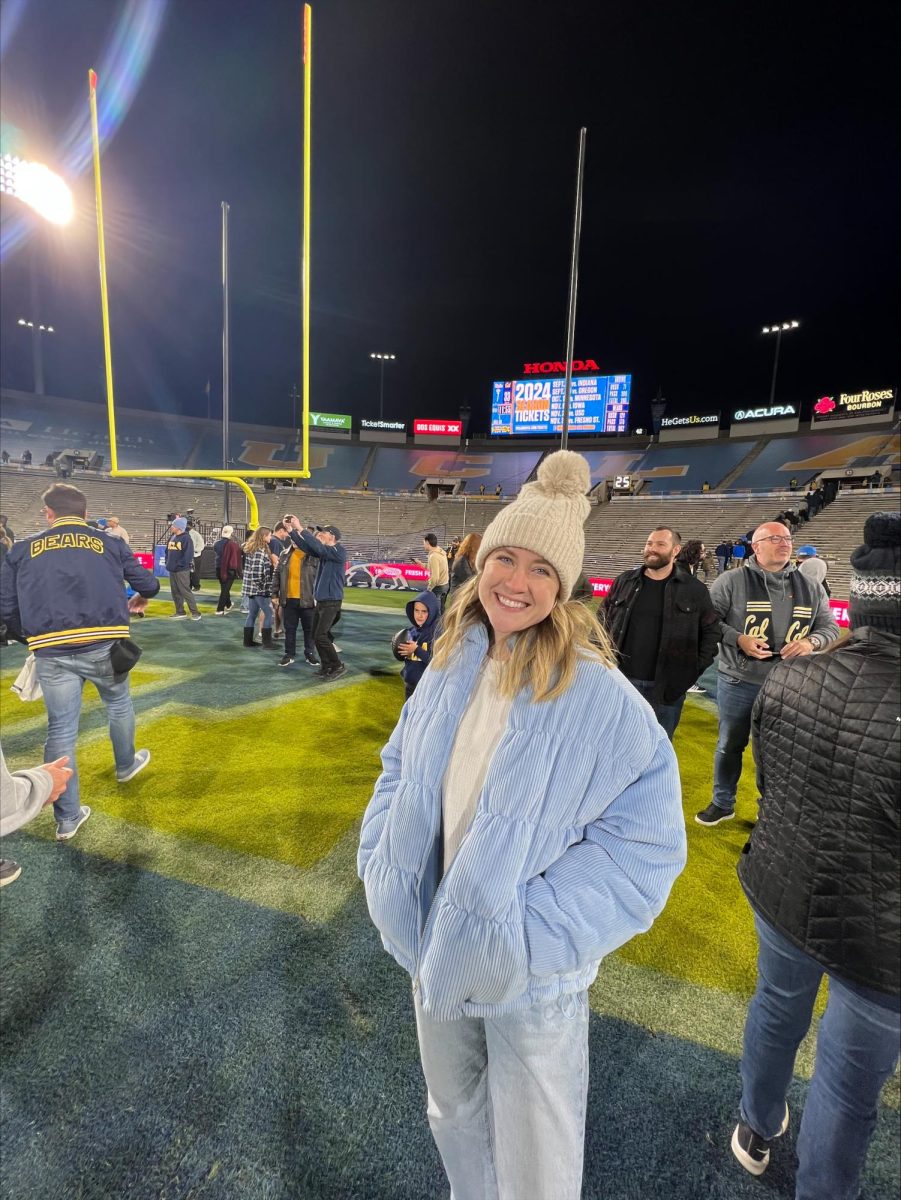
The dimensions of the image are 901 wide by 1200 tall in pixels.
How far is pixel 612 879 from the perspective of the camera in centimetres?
100

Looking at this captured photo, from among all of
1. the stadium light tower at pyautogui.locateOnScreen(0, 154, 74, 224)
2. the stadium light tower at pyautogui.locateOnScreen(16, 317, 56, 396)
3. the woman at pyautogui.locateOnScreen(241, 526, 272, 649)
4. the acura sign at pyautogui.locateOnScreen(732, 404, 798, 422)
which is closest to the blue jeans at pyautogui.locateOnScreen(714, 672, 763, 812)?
the woman at pyautogui.locateOnScreen(241, 526, 272, 649)

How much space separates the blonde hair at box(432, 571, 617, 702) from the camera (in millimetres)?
1103

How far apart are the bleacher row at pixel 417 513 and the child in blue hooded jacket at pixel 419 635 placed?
20092 millimetres

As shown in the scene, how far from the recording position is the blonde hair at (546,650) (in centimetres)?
110

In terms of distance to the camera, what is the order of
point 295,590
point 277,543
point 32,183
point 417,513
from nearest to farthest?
point 295,590 → point 277,543 → point 32,183 → point 417,513

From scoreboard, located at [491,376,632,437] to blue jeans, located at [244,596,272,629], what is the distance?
102 feet

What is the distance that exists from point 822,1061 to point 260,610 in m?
7.83

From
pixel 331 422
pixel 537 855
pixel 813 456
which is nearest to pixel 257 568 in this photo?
pixel 537 855

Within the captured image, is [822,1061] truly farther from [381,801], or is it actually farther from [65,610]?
[65,610]

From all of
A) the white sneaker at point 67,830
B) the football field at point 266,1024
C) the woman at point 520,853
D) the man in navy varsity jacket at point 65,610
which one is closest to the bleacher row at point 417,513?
the man in navy varsity jacket at point 65,610

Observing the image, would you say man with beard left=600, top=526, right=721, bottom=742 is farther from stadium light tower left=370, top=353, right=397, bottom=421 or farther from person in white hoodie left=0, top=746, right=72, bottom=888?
stadium light tower left=370, top=353, right=397, bottom=421

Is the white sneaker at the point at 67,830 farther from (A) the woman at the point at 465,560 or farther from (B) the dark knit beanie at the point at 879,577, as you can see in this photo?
(B) the dark knit beanie at the point at 879,577

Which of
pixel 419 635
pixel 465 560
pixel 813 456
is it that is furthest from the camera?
pixel 813 456

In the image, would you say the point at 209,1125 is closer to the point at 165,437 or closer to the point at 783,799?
the point at 783,799
